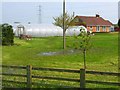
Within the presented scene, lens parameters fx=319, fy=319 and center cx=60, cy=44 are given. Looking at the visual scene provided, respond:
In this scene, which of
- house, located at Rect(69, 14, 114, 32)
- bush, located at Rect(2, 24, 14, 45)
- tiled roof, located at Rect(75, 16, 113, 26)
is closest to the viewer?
bush, located at Rect(2, 24, 14, 45)

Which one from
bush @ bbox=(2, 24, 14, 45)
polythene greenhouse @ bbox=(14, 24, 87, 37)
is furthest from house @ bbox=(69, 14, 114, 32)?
bush @ bbox=(2, 24, 14, 45)

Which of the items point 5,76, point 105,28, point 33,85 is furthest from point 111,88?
point 105,28

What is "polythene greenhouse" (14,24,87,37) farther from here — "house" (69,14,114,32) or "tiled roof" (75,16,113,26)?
"tiled roof" (75,16,113,26)

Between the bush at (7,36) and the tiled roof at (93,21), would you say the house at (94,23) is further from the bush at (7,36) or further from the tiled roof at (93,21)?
the bush at (7,36)

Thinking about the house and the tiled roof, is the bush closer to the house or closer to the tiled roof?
the house

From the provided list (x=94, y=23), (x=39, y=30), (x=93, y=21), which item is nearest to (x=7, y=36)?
(x=39, y=30)

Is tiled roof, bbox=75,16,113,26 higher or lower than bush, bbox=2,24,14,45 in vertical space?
higher

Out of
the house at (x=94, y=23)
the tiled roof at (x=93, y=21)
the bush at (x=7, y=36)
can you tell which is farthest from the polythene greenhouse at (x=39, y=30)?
the tiled roof at (x=93, y=21)

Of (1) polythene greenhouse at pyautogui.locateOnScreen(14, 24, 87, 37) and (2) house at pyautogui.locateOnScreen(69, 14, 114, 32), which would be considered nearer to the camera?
(1) polythene greenhouse at pyautogui.locateOnScreen(14, 24, 87, 37)

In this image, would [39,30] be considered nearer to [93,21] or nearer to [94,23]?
[94,23]

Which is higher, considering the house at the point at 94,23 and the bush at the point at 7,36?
the house at the point at 94,23

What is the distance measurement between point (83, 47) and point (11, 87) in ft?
32.1

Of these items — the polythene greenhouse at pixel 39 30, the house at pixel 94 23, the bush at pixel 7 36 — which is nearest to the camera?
the bush at pixel 7 36

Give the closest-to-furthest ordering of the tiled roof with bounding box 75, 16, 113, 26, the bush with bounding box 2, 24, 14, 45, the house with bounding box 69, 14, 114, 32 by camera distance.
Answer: the bush with bounding box 2, 24, 14, 45
the house with bounding box 69, 14, 114, 32
the tiled roof with bounding box 75, 16, 113, 26
